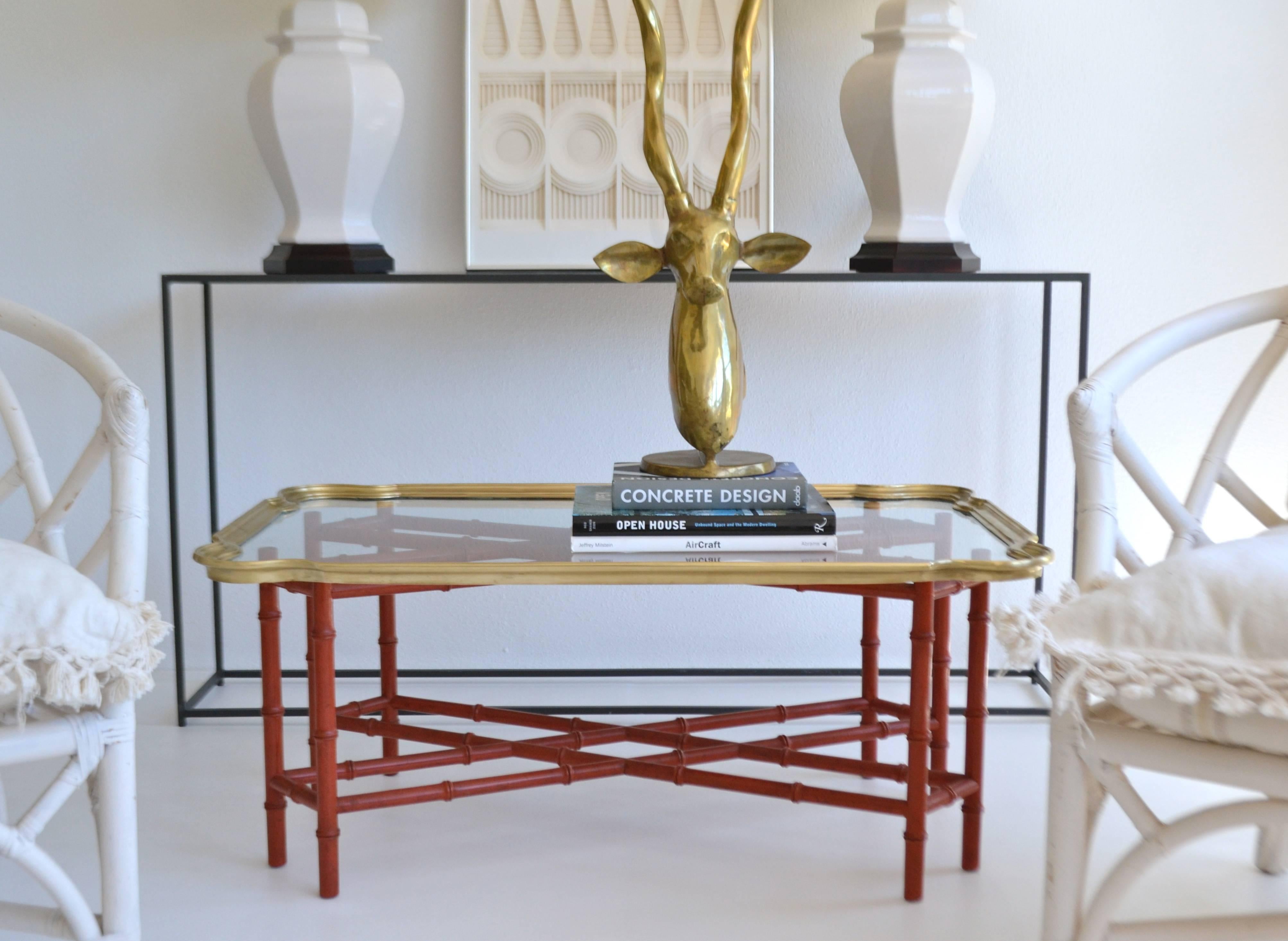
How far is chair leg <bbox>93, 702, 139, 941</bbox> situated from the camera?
4.03ft

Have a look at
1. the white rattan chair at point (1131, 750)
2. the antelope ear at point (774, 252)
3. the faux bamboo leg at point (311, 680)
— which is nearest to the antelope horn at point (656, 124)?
the antelope ear at point (774, 252)

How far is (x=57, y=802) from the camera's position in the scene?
3.94 feet

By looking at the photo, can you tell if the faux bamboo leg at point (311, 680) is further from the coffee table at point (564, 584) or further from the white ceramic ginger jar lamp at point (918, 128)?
the white ceramic ginger jar lamp at point (918, 128)

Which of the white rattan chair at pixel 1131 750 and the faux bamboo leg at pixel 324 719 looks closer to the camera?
the white rattan chair at pixel 1131 750

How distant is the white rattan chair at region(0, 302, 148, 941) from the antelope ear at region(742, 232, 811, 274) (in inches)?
29.7

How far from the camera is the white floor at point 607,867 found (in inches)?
56.6

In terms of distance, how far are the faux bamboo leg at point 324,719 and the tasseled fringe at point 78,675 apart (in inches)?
8.0

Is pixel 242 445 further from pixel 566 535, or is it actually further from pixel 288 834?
pixel 566 535

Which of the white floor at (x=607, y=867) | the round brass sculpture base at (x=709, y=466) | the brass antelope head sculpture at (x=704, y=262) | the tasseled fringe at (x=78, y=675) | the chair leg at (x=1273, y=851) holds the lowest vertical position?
the white floor at (x=607, y=867)

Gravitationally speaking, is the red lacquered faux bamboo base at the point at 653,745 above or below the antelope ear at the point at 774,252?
below

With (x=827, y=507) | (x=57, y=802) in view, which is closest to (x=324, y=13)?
(x=827, y=507)

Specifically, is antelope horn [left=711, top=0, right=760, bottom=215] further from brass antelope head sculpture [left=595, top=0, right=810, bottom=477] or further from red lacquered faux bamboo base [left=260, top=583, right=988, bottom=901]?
red lacquered faux bamboo base [left=260, top=583, right=988, bottom=901]

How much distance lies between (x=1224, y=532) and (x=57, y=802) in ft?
6.49

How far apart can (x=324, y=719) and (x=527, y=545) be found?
1.00 feet
